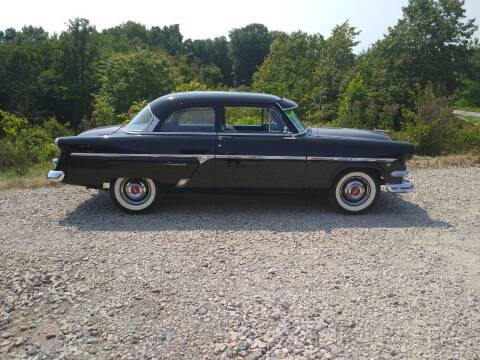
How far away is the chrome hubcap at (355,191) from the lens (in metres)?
6.09

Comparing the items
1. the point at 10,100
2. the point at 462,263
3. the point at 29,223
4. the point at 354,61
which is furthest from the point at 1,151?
the point at 10,100

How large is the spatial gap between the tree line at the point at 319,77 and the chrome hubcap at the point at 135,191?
310 inches

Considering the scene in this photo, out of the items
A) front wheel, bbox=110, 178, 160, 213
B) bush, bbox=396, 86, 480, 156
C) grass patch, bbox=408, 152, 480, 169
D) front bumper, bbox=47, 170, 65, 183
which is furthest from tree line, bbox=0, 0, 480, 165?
front bumper, bbox=47, 170, 65, 183

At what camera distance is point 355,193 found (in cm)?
611

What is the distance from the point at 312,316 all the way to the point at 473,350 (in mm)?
1175

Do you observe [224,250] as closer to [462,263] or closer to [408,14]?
[462,263]

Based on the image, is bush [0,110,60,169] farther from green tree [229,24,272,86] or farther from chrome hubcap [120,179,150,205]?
green tree [229,24,272,86]

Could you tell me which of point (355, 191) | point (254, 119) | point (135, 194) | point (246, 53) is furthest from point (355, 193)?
point (246, 53)

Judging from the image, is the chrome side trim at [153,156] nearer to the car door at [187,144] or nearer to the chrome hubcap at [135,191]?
the car door at [187,144]

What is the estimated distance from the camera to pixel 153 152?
5.79 meters

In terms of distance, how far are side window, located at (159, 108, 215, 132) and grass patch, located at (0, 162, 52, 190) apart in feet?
9.17

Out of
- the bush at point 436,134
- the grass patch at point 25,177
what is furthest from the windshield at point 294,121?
the bush at point 436,134

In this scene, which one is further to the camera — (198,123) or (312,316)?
(198,123)

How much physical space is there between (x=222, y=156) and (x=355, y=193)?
1.95 m
